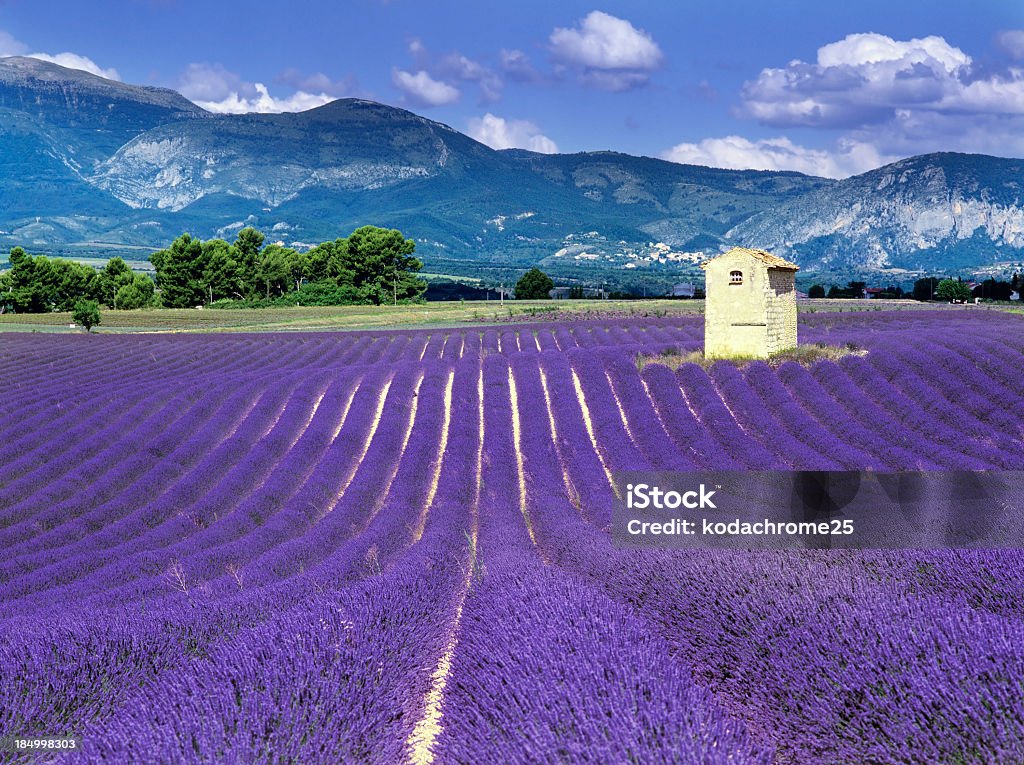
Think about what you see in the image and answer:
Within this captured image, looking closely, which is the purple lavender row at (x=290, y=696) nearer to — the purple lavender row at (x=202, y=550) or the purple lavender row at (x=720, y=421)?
the purple lavender row at (x=202, y=550)

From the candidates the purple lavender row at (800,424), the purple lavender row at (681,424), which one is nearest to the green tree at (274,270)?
the purple lavender row at (681,424)

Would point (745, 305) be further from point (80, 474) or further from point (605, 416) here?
point (80, 474)

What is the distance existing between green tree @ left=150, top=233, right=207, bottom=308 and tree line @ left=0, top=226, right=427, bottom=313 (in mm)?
97

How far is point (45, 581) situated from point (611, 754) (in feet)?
31.6

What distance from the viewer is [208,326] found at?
214 feet

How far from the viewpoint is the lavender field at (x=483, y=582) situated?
418 cm

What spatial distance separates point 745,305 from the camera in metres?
27.4

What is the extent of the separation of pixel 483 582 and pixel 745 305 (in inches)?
819

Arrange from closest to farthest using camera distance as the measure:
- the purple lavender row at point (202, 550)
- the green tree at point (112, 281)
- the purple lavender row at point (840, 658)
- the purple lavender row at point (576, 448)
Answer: the purple lavender row at point (840, 658), the purple lavender row at point (202, 550), the purple lavender row at point (576, 448), the green tree at point (112, 281)

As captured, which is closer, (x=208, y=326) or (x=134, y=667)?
(x=134, y=667)

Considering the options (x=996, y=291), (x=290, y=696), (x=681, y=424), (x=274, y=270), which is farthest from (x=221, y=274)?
(x=290, y=696)

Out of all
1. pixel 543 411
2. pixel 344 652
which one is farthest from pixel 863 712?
pixel 543 411

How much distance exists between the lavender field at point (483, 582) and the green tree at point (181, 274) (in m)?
66.9

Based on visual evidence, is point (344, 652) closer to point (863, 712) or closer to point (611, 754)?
point (611, 754)
